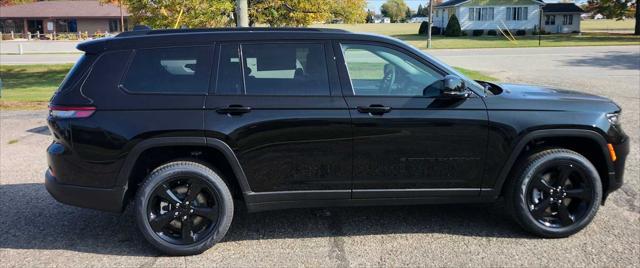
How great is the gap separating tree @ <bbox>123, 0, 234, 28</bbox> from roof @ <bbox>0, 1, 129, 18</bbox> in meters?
49.4

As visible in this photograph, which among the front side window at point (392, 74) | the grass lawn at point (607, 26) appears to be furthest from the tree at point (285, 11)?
the grass lawn at point (607, 26)

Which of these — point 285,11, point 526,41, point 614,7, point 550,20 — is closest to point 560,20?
point 550,20

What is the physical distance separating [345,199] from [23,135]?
6.77m

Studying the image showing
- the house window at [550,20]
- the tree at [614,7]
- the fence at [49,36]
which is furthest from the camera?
the fence at [49,36]

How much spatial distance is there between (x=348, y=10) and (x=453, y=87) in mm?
15475

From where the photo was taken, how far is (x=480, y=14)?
5706cm

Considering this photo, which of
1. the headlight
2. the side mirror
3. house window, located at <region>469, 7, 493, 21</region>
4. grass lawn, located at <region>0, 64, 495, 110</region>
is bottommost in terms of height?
grass lawn, located at <region>0, 64, 495, 110</region>

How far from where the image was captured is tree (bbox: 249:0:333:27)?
685 inches

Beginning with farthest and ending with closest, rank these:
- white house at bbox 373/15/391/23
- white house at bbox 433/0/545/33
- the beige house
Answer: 1. white house at bbox 373/15/391/23
2. the beige house
3. white house at bbox 433/0/545/33

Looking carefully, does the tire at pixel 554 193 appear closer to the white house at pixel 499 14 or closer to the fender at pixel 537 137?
the fender at pixel 537 137

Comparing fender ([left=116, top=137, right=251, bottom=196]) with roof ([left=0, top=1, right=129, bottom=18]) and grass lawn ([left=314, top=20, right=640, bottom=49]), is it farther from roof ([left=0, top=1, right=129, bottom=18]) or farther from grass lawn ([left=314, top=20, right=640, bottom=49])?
roof ([left=0, top=1, right=129, bottom=18])

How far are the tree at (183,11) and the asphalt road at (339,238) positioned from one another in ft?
31.6

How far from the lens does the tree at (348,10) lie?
62.4 ft

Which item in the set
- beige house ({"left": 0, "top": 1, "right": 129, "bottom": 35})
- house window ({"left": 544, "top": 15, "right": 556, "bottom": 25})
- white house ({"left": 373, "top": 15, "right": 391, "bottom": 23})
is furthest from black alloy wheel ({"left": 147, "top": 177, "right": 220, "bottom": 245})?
white house ({"left": 373, "top": 15, "right": 391, "bottom": 23})
